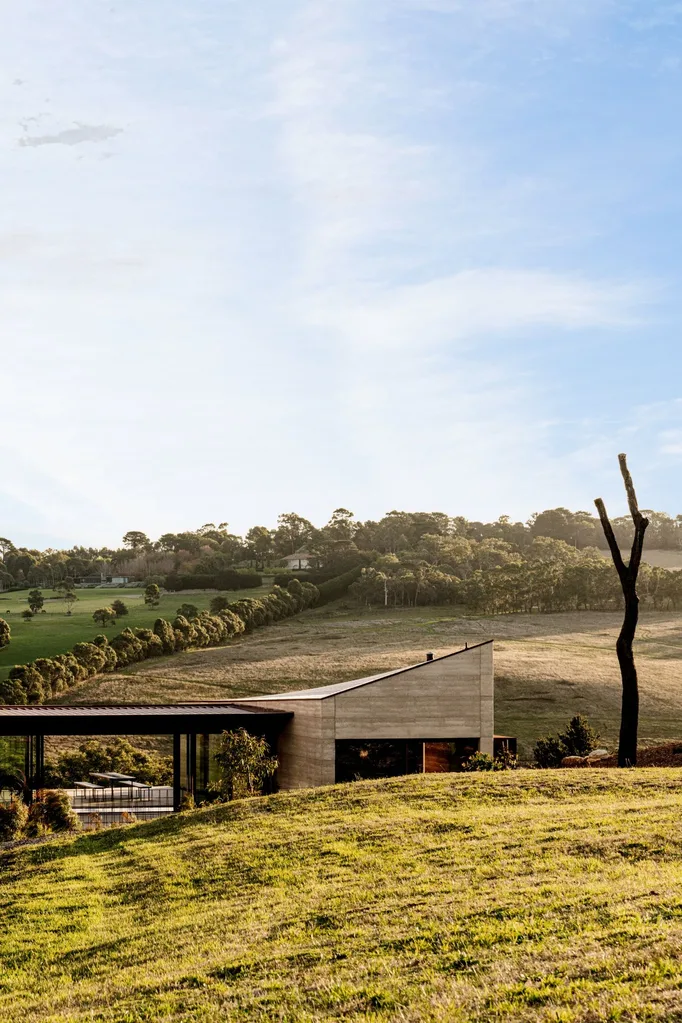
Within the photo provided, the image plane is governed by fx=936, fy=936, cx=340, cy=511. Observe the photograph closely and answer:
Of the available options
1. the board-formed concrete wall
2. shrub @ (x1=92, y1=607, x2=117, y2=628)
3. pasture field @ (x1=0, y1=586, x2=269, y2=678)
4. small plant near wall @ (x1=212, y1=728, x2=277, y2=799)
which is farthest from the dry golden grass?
small plant near wall @ (x1=212, y1=728, x2=277, y2=799)

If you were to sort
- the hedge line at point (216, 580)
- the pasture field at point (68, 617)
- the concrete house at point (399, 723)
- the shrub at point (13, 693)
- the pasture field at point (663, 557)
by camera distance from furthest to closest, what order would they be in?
the pasture field at point (663, 557) → the hedge line at point (216, 580) → the pasture field at point (68, 617) → the shrub at point (13, 693) → the concrete house at point (399, 723)

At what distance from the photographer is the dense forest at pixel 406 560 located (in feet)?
252

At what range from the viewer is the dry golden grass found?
144 feet

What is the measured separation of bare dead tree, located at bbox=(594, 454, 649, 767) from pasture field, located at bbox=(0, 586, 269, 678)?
4200 centimetres

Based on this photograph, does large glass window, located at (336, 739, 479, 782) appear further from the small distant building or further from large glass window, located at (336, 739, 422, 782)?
the small distant building

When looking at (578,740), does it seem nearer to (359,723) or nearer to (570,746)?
(570,746)

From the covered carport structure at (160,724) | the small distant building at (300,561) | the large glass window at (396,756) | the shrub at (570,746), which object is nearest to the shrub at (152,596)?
the small distant building at (300,561)

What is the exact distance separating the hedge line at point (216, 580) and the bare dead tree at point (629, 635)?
69447 millimetres

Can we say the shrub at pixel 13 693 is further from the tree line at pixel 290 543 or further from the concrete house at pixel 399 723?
the tree line at pixel 290 543

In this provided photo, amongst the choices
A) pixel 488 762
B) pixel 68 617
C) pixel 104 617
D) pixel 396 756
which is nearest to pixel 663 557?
pixel 104 617

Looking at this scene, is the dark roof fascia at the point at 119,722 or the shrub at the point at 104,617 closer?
the dark roof fascia at the point at 119,722

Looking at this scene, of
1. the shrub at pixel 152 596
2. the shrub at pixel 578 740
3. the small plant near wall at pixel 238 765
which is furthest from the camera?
the shrub at pixel 152 596

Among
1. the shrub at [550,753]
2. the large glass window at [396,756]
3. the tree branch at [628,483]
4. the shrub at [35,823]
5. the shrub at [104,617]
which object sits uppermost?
the tree branch at [628,483]

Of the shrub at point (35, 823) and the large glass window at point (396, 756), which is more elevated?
the large glass window at point (396, 756)
